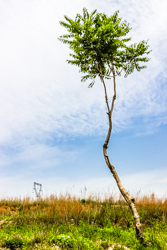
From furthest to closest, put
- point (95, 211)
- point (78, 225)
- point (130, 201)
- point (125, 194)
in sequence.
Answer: point (95, 211) < point (78, 225) < point (125, 194) < point (130, 201)

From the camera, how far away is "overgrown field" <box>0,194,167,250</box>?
5.59m

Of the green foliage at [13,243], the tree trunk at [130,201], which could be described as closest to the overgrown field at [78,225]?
the green foliage at [13,243]

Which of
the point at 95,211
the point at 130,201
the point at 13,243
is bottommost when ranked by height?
the point at 13,243

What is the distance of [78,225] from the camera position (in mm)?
8047

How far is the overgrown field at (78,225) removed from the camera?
5.59 metres

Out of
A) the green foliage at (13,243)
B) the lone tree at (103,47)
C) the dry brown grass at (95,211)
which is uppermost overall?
the lone tree at (103,47)

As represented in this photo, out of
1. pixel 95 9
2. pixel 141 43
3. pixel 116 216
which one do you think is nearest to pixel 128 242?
pixel 116 216

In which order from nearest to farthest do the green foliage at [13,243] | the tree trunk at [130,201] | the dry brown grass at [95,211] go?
the green foliage at [13,243]
the tree trunk at [130,201]
the dry brown grass at [95,211]

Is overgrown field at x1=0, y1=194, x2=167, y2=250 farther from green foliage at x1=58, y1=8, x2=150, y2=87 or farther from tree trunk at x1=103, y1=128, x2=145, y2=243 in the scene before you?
green foliage at x1=58, y1=8, x2=150, y2=87

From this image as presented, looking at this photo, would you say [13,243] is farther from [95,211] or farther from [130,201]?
[95,211]

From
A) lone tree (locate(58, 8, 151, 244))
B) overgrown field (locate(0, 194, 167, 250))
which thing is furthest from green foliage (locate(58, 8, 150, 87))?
overgrown field (locate(0, 194, 167, 250))

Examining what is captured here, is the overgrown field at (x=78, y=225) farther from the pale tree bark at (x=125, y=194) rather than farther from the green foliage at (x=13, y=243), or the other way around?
the pale tree bark at (x=125, y=194)

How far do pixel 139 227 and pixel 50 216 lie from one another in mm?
4118

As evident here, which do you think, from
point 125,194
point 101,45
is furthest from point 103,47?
point 125,194
